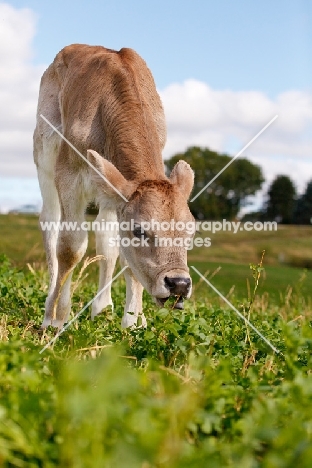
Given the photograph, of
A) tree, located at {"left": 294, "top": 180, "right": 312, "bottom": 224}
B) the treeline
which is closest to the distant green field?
the treeline

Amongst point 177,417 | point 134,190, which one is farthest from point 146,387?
point 134,190

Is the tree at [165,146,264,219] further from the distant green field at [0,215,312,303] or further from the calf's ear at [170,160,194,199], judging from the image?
the calf's ear at [170,160,194,199]

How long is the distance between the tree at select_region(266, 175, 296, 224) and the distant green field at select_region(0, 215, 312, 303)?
60.0 meters

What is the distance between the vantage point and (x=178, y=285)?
5.59 m

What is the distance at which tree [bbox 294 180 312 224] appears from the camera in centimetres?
11289

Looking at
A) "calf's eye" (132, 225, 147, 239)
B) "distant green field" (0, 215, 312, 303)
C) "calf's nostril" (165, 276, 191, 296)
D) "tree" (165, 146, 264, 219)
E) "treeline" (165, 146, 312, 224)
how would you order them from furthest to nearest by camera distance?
1. "treeline" (165, 146, 312, 224)
2. "tree" (165, 146, 264, 219)
3. "distant green field" (0, 215, 312, 303)
4. "calf's eye" (132, 225, 147, 239)
5. "calf's nostril" (165, 276, 191, 296)

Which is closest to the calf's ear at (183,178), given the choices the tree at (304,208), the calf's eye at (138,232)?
the calf's eye at (138,232)

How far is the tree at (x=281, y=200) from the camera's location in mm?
115000

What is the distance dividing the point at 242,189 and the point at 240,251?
73.6 meters

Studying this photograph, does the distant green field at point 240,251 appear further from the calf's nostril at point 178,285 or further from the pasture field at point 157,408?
the pasture field at point 157,408

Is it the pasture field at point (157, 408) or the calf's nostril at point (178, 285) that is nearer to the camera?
the pasture field at point (157, 408)

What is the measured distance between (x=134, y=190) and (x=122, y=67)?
6.23 ft

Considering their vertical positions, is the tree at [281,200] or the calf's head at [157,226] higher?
the tree at [281,200]

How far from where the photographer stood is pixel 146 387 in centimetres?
307
